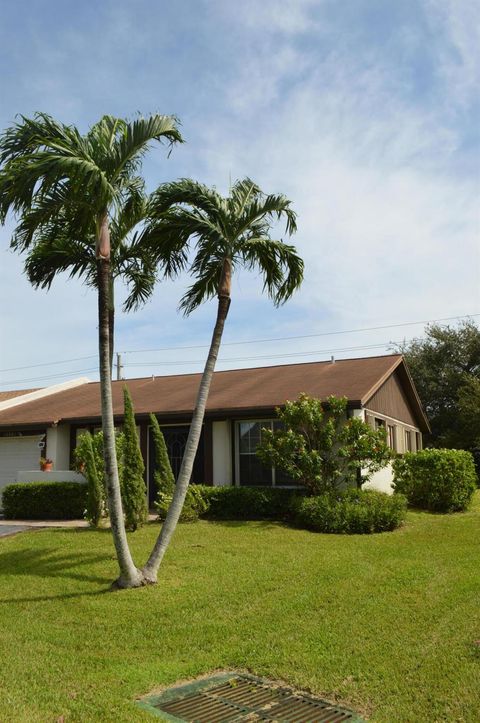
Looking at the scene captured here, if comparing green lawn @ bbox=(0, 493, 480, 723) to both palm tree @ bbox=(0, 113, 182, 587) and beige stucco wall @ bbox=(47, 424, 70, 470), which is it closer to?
palm tree @ bbox=(0, 113, 182, 587)

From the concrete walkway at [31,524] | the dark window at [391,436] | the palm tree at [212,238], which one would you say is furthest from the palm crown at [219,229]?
the dark window at [391,436]

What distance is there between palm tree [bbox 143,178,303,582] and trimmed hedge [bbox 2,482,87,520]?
723 centimetres

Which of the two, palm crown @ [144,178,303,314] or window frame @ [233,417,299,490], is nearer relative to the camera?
palm crown @ [144,178,303,314]

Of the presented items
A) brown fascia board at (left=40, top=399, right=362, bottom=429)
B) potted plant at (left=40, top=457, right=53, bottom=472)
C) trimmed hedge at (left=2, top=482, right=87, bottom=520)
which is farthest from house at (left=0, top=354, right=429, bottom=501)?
trimmed hedge at (left=2, top=482, right=87, bottom=520)

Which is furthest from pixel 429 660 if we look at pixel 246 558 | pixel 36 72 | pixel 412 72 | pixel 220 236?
pixel 36 72

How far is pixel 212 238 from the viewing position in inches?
383

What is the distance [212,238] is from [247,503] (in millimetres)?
7268

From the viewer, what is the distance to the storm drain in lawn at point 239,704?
15.2 ft

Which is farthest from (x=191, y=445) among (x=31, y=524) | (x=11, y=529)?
(x=31, y=524)

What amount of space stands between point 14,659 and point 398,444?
16.8 meters

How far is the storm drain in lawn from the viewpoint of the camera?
4.62 meters

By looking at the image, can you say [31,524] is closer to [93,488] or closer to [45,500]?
[45,500]

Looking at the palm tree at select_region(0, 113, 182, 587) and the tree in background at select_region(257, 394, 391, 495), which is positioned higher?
the palm tree at select_region(0, 113, 182, 587)

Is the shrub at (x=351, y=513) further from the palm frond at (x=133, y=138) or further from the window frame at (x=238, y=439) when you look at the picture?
the palm frond at (x=133, y=138)
